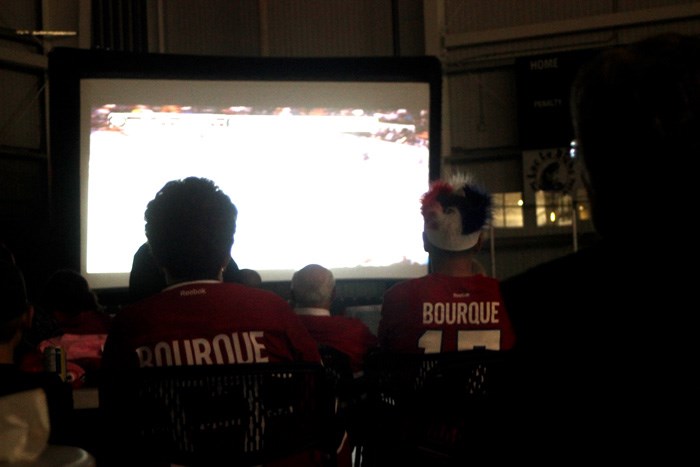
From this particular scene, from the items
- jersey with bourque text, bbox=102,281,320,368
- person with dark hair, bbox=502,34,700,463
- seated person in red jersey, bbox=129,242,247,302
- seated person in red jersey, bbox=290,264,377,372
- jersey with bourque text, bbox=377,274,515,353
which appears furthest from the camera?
seated person in red jersey, bbox=129,242,247,302

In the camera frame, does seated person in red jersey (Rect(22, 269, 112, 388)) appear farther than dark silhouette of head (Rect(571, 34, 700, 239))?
Yes

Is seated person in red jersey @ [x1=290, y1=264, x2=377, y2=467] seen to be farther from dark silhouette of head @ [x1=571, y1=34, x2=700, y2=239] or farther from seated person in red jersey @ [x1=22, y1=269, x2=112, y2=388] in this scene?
dark silhouette of head @ [x1=571, y1=34, x2=700, y2=239]

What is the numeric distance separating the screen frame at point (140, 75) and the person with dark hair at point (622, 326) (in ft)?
16.8

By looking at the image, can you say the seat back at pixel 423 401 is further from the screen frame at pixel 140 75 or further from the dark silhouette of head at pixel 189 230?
the screen frame at pixel 140 75

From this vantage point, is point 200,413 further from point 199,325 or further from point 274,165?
point 274,165

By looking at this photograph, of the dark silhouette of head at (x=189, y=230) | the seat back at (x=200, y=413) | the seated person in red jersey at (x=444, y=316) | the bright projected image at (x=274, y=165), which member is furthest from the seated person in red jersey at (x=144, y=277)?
the bright projected image at (x=274, y=165)

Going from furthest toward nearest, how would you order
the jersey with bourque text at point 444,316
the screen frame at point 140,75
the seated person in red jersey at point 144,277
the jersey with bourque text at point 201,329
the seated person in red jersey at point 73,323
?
1. the screen frame at point 140,75
2. the seated person in red jersey at point 144,277
3. the seated person in red jersey at point 73,323
4. the jersey with bourque text at point 444,316
5. the jersey with bourque text at point 201,329

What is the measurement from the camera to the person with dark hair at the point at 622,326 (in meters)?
0.78

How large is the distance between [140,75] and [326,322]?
324 centimetres

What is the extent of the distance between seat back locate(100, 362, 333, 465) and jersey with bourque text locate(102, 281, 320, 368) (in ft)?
0.59

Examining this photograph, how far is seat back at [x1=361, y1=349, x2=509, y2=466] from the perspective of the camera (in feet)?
6.40

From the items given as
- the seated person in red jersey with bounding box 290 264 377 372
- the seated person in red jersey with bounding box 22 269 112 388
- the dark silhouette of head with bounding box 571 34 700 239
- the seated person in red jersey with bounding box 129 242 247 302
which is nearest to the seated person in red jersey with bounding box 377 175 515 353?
the seated person in red jersey with bounding box 290 264 377 372

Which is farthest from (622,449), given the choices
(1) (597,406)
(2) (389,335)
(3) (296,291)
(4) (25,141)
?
(4) (25,141)

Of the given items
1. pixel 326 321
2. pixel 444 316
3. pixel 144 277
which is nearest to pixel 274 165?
pixel 144 277
